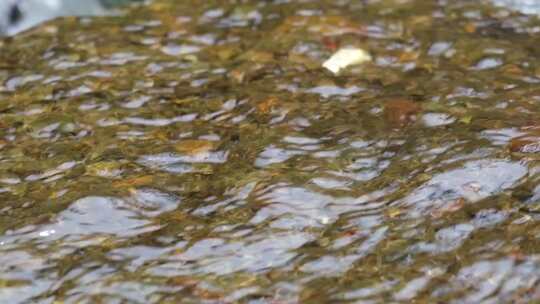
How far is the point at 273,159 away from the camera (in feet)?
10.9

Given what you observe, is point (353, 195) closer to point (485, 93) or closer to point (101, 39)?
point (485, 93)

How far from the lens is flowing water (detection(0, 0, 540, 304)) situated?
2670 mm

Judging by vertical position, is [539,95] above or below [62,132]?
below

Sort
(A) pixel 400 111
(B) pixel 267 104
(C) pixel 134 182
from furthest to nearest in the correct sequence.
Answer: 1. (B) pixel 267 104
2. (A) pixel 400 111
3. (C) pixel 134 182

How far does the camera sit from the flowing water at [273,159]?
8.76ft

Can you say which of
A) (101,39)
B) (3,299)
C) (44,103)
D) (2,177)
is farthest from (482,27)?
(3,299)

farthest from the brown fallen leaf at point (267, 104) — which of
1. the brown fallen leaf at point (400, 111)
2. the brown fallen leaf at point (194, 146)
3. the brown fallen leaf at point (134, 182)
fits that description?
the brown fallen leaf at point (134, 182)

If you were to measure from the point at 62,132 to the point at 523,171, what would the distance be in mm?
1926

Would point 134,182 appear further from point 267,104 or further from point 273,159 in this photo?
point 267,104

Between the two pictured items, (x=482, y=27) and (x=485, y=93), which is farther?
(x=482, y=27)

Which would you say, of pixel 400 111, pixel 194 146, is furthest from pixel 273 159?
pixel 400 111

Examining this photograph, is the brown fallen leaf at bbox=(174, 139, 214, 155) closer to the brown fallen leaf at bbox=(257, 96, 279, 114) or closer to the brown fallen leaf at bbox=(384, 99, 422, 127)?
the brown fallen leaf at bbox=(257, 96, 279, 114)

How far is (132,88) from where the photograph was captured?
4.04 meters

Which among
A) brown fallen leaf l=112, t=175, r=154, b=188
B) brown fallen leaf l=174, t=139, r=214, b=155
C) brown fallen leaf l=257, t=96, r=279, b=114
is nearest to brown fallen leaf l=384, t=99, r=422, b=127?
brown fallen leaf l=257, t=96, r=279, b=114
